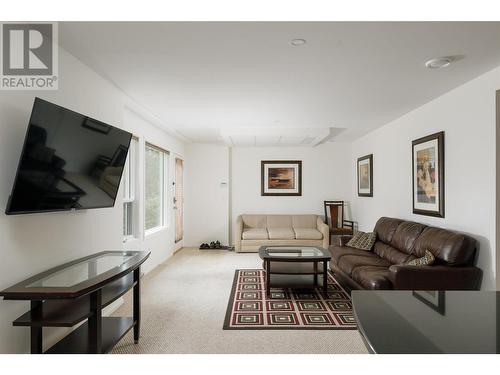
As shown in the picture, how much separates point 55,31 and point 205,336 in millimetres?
2629

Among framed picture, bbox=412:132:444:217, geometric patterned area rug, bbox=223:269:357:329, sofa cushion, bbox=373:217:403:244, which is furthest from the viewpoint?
sofa cushion, bbox=373:217:403:244

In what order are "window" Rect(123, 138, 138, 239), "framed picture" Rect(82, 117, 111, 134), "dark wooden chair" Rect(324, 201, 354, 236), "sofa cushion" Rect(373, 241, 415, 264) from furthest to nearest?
"dark wooden chair" Rect(324, 201, 354, 236)
"window" Rect(123, 138, 138, 239)
"sofa cushion" Rect(373, 241, 415, 264)
"framed picture" Rect(82, 117, 111, 134)

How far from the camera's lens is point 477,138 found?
3.00 metres

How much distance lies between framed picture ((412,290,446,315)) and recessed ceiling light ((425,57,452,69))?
2029 millimetres

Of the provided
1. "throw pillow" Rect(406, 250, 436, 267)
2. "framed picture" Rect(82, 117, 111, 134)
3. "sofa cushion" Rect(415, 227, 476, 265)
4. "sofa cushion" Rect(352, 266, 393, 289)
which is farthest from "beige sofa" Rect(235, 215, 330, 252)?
"framed picture" Rect(82, 117, 111, 134)

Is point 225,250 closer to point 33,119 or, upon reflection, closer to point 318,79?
point 318,79

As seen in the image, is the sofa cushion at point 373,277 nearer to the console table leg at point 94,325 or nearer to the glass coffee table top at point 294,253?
the glass coffee table top at point 294,253

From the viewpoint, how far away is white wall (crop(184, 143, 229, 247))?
7191mm

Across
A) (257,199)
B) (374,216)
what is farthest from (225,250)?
(374,216)

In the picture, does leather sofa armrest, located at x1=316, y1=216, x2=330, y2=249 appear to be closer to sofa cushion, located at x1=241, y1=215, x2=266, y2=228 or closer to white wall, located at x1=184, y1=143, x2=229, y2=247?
sofa cushion, located at x1=241, y1=215, x2=266, y2=228

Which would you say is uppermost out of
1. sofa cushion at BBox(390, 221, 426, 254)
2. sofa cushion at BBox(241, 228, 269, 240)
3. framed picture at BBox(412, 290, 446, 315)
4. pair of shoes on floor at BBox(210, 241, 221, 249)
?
framed picture at BBox(412, 290, 446, 315)

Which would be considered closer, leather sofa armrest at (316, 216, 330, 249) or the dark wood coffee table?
the dark wood coffee table

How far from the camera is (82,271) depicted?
88.0 inches

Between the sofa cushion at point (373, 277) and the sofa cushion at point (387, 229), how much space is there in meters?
0.85
